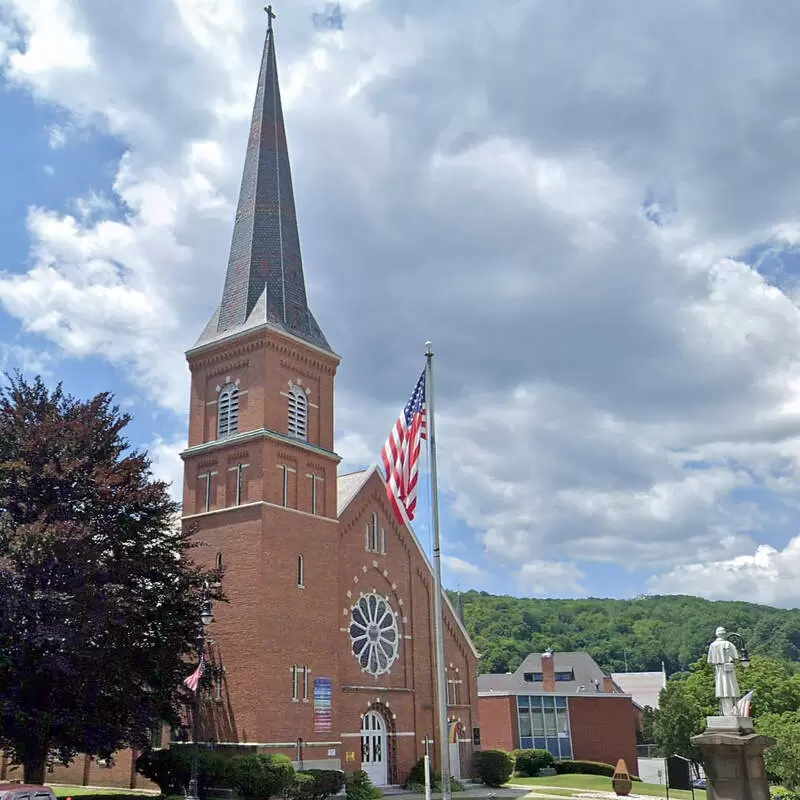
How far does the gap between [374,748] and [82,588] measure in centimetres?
1871

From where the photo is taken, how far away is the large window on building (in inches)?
2382

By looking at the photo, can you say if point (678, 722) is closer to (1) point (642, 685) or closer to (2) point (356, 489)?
(2) point (356, 489)

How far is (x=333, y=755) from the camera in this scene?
35625mm

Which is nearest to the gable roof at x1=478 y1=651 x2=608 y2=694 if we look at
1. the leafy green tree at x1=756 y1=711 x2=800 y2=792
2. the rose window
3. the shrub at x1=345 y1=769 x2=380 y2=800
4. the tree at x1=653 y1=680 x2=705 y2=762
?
the tree at x1=653 y1=680 x2=705 y2=762

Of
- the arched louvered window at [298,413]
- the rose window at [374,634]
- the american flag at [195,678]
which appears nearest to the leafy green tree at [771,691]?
the rose window at [374,634]

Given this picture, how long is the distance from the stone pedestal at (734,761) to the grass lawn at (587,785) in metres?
25.6

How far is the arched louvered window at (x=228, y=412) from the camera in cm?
3831

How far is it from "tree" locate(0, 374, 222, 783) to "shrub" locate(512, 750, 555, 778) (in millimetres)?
31091

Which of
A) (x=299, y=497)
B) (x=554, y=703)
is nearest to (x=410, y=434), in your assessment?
(x=299, y=497)

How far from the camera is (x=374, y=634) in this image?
40906 mm

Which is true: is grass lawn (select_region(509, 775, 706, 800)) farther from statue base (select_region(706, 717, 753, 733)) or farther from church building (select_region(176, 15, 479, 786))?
statue base (select_region(706, 717, 753, 733))

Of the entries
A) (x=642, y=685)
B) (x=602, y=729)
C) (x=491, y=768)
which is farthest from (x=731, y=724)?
(x=642, y=685)

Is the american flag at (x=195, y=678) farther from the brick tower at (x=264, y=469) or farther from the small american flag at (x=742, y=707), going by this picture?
the small american flag at (x=742, y=707)

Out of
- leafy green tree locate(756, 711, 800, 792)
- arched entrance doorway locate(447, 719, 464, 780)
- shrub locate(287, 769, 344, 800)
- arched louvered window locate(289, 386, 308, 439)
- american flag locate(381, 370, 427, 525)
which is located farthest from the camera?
arched entrance doorway locate(447, 719, 464, 780)
